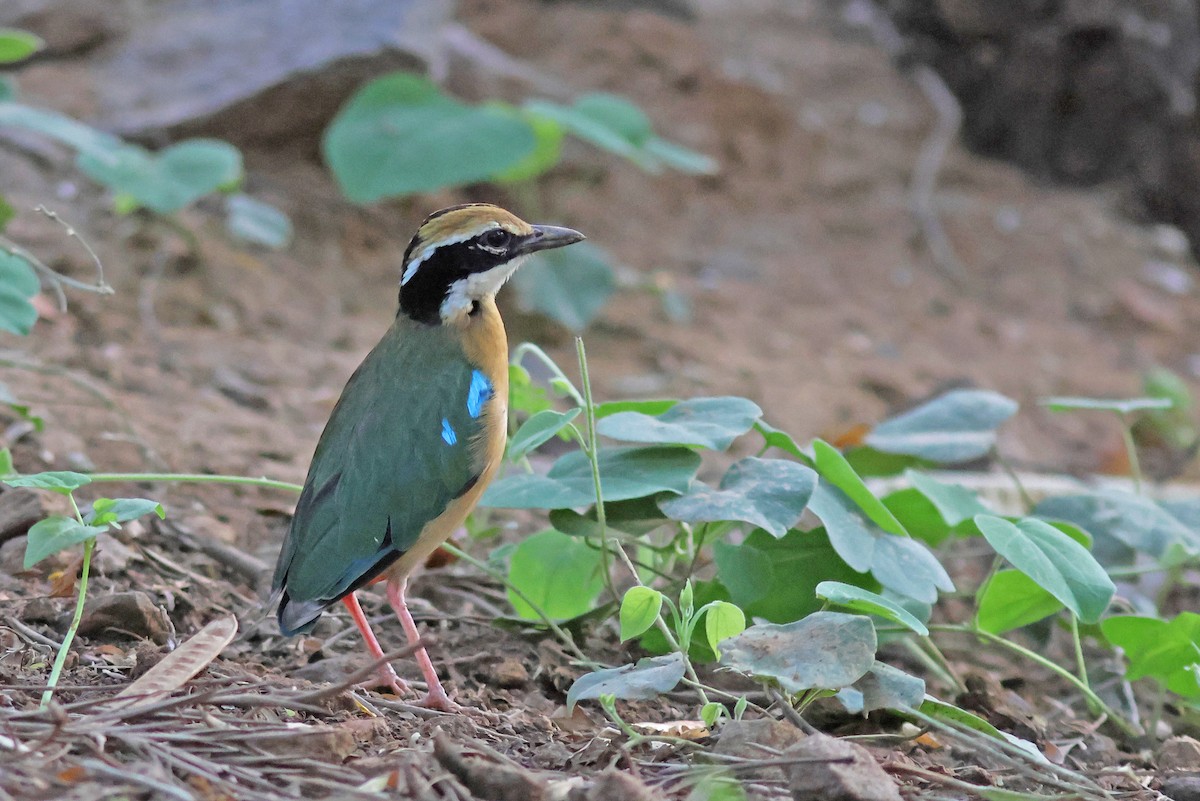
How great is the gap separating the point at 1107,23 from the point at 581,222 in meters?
3.89

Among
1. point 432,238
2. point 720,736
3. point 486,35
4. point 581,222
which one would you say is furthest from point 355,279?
point 720,736

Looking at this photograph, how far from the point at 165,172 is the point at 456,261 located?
269cm

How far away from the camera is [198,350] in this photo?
635 cm

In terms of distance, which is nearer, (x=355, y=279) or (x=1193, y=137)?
(x=355, y=279)

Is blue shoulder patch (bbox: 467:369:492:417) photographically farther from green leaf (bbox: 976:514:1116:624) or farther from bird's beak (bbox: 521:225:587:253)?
green leaf (bbox: 976:514:1116:624)

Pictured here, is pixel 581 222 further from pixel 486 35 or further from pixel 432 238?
pixel 432 238

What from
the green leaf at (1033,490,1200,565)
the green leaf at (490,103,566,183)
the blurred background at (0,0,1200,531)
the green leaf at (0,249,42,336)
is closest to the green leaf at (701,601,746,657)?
the green leaf at (1033,490,1200,565)

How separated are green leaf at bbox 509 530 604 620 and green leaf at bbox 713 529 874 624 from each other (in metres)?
0.42

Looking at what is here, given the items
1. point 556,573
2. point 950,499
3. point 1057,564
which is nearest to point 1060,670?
point 1057,564

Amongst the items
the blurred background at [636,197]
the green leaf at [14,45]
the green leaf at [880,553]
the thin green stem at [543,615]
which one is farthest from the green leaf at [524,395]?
the green leaf at [14,45]

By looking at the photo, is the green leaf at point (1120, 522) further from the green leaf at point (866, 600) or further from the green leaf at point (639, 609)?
the green leaf at point (639, 609)

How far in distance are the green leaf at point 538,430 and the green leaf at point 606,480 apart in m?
0.11

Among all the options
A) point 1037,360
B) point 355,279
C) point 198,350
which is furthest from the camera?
point 1037,360

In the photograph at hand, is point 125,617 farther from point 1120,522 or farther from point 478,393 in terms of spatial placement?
point 1120,522
